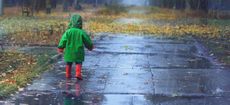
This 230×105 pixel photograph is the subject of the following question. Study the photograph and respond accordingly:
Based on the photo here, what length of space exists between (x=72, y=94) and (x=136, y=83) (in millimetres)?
1795

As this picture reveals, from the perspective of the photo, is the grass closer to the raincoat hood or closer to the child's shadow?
the child's shadow

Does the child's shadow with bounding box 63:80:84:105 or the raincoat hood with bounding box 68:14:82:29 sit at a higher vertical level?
the raincoat hood with bounding box 68:14:82:29

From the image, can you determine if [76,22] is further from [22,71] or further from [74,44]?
[22,71]

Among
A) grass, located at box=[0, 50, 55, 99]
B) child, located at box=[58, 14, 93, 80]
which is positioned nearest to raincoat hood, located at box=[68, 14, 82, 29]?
child, located at box=[58, 14, 93, 80]

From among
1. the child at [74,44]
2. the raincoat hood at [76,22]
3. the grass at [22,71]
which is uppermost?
the raincoat hood at [76,22]

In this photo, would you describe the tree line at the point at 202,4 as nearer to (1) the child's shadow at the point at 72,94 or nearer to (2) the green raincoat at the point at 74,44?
(2) the green raincoat at the point at 74,44

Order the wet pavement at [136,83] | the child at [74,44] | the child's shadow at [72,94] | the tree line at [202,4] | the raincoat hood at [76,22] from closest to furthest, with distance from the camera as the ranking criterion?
the child's shadow at [72,94]
the wet pavement at [136,83]
the child at [74,44]
the raincoat hood at [76,22]
the tree line at [202,4]

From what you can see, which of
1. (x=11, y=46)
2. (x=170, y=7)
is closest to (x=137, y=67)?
(x=11, y=46)

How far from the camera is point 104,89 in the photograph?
36.4ft

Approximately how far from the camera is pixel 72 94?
1049cm

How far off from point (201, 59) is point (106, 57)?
8.65ft

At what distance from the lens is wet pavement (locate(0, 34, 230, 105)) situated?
10008mm

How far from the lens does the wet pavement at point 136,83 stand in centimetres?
1001

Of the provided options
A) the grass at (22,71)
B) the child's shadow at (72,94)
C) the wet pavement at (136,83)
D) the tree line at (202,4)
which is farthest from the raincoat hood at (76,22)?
the tree line at (202,4)
